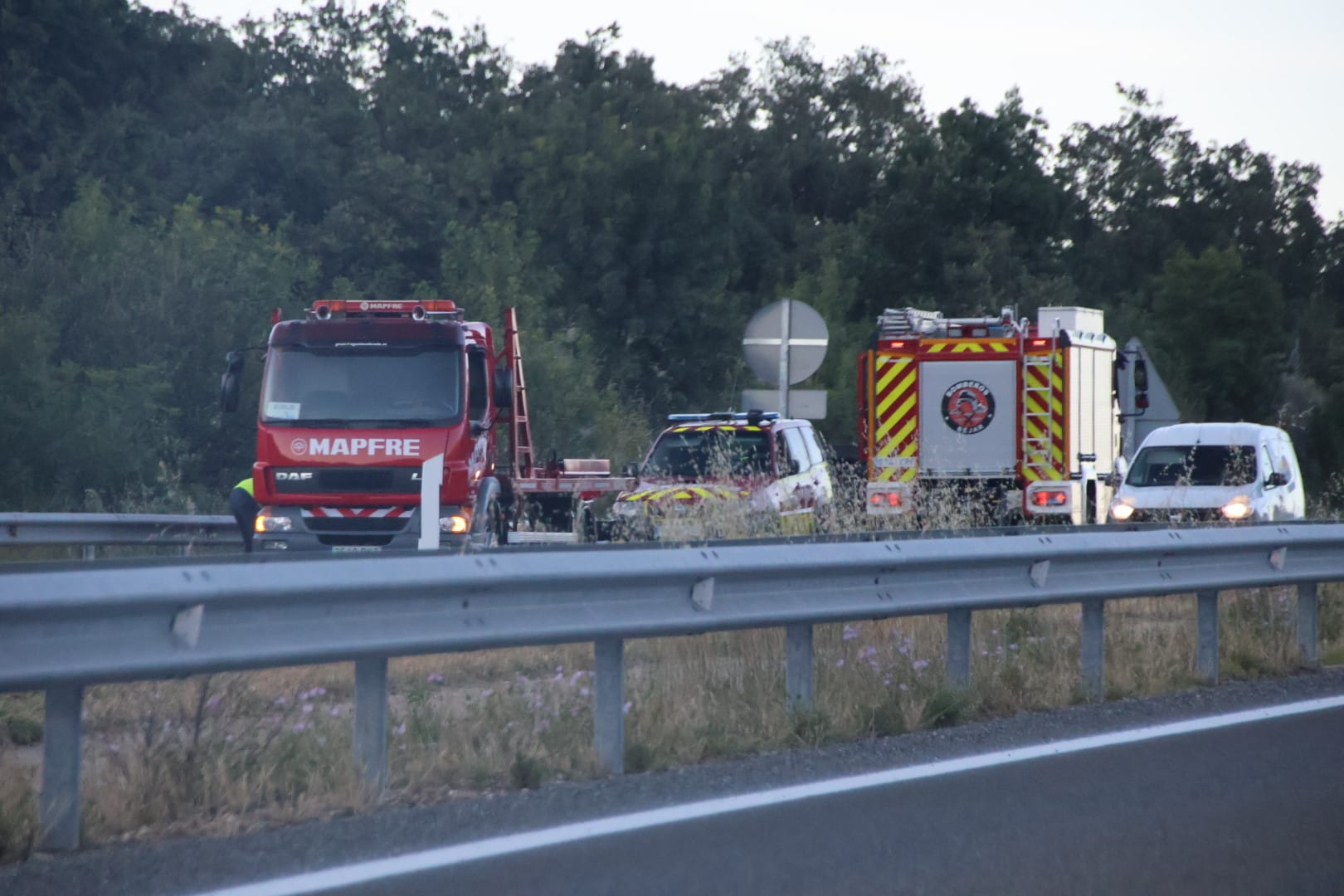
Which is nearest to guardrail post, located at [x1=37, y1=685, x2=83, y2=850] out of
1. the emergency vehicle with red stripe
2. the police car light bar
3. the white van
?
the police car light bar

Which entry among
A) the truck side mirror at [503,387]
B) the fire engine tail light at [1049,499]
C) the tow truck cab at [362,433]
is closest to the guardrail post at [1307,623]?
the tow truck cab at [362,433]

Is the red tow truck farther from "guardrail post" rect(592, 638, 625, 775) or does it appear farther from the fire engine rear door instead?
"guardrail post" rect(592, 638, 625, 775)

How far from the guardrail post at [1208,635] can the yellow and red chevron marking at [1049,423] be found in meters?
9.95

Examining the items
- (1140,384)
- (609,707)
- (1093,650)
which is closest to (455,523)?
(1093,650)

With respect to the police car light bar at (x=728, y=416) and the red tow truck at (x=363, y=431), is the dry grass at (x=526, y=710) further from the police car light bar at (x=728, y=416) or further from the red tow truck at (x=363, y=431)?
the police car light bar at (x=728, y=416)

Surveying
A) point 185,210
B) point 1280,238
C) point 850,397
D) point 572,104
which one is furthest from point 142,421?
point 1280,238

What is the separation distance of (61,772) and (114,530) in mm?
12510

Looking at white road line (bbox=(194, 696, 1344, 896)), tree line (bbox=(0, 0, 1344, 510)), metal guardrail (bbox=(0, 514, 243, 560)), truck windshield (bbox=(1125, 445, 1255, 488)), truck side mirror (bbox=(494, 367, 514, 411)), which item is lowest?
white road line (bbox=(194, 696, 1344, 896))

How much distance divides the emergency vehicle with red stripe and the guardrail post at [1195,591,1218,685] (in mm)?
9512

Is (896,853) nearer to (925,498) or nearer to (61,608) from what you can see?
(61,608)

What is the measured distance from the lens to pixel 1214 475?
21.3 meters

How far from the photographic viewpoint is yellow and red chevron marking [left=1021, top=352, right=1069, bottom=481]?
66.8 feet

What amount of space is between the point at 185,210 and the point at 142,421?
6918 mm

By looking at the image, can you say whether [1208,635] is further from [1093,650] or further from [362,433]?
[362,433]
